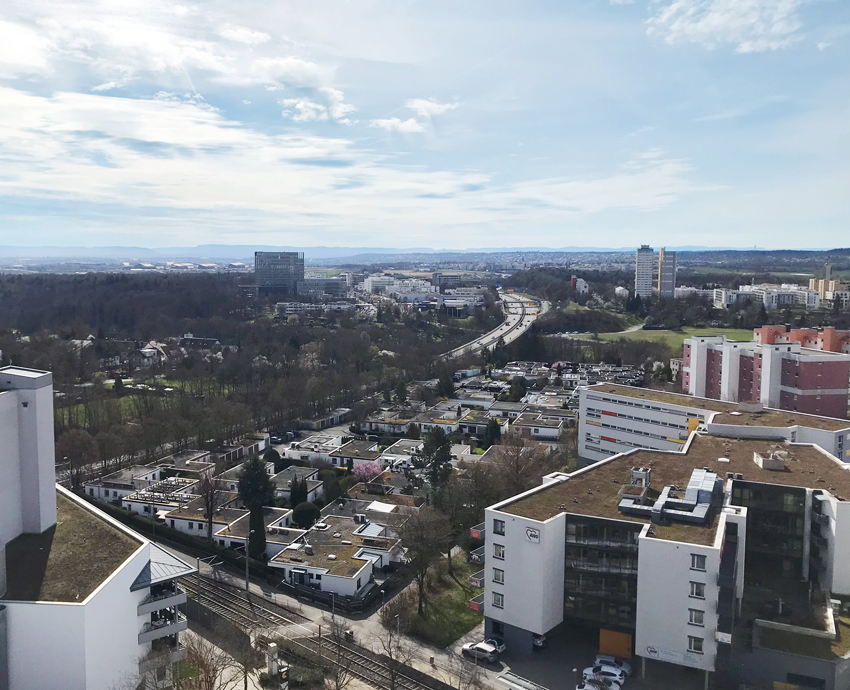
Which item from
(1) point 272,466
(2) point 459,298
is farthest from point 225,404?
(2) point 459,298

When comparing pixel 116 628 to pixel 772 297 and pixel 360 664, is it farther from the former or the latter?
pixel 772 297

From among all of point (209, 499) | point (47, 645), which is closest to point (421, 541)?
point (209, 499)

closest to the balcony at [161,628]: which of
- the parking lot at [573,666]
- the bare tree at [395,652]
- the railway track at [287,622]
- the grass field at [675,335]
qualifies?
the railway track at [287,622]

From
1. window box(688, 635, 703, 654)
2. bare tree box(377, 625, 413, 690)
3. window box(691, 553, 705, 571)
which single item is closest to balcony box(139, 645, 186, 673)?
bare tree box(377, 625, 413, 690)

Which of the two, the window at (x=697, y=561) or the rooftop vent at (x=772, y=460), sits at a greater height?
the rooftop vent at (x=772, y=460)

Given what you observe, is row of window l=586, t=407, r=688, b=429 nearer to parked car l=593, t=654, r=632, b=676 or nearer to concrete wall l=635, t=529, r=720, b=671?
concrete wall l=635, t=529, r=720, b=671

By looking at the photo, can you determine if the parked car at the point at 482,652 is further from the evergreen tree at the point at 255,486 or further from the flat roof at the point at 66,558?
the evergreen tree at the point at 255,486
